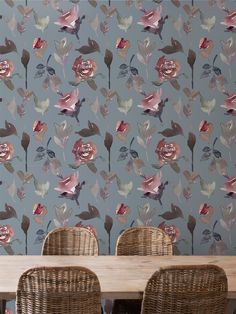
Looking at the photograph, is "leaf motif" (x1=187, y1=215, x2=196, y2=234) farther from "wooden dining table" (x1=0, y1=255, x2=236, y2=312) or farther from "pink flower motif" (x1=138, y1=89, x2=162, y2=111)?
"pink flower motif" (x1=138, y1=89, x2=162, y2=111)

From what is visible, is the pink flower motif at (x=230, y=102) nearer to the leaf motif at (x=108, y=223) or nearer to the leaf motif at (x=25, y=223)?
the leaf motif at (x=108, y=223)

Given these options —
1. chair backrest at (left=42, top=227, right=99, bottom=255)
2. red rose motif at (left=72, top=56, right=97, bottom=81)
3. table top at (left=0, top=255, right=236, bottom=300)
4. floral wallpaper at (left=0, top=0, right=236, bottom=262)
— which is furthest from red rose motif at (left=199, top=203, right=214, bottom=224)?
red rose motif at (left=72, top=56, right=97, bottom=81)

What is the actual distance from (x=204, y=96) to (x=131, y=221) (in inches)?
39.2

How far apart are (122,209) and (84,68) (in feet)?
3.27

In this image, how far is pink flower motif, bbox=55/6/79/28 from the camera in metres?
3.78

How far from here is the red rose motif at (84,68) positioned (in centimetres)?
379

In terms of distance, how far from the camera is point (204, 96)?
385cm

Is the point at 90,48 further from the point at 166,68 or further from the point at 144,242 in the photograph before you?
the point at 144,242

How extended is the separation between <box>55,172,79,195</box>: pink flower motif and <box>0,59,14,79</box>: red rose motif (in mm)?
800

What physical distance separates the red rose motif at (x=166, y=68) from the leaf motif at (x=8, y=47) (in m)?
0.98

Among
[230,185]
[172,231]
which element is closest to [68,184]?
[172,231]

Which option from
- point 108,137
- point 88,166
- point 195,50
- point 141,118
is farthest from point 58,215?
point 195,50

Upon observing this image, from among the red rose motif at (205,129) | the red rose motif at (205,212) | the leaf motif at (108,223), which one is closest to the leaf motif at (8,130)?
the leaf motif at (108,223)

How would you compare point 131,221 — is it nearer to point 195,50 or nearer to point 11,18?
point 195,50
